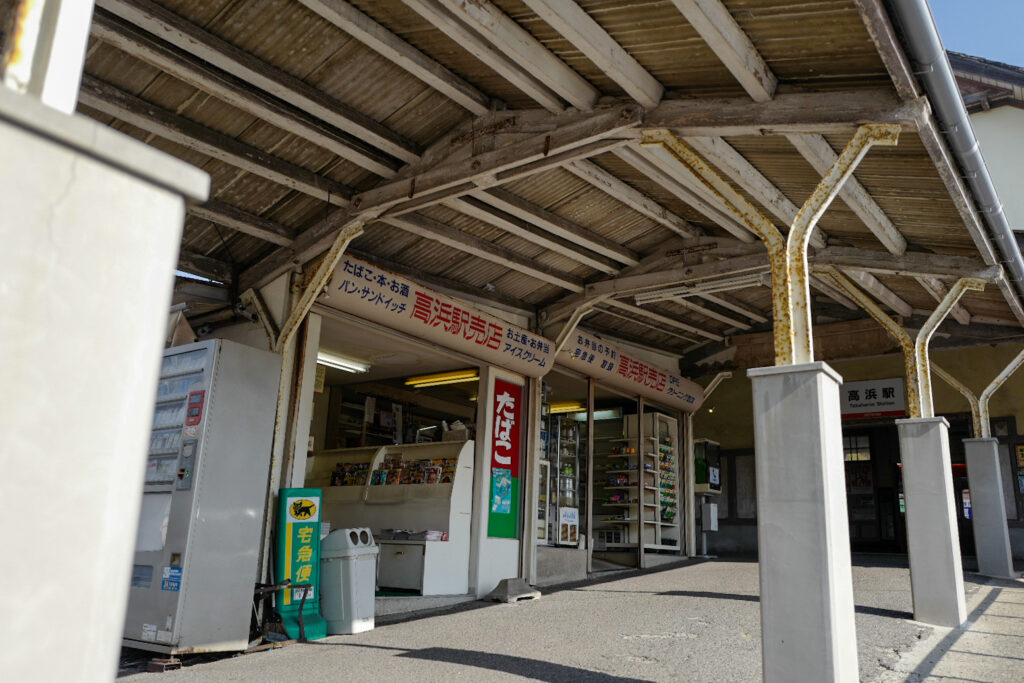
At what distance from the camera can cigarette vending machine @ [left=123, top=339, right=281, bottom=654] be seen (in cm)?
560

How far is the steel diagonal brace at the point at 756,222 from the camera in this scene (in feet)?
14.9

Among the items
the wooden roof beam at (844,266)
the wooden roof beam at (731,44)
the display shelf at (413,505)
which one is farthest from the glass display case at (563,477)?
the wooden roof beam at (731,44)

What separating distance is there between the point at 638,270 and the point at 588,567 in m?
4.17

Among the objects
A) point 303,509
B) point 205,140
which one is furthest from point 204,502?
point 205,140

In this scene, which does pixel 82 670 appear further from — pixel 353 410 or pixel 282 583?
pixel 353 410

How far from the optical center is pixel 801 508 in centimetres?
410

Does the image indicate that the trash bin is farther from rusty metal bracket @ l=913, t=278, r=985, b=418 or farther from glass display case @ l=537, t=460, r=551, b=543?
rusty metal bracket @ l=913, t=278, r=985, b=418

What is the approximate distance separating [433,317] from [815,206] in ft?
14.2

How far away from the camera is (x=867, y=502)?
551 inches

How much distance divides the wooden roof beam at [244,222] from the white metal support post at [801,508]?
472 centimetres

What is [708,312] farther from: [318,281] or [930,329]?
[318,281]

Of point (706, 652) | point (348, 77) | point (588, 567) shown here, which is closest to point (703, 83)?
point (348, 77)

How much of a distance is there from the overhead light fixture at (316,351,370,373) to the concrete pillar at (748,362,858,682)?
597 cm

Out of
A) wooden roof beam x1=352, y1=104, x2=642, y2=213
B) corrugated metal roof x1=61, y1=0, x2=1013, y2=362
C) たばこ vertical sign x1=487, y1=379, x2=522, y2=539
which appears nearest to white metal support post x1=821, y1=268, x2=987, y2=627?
corrugated metal roof x1=61, y1=0, x2=1013, y2=362
